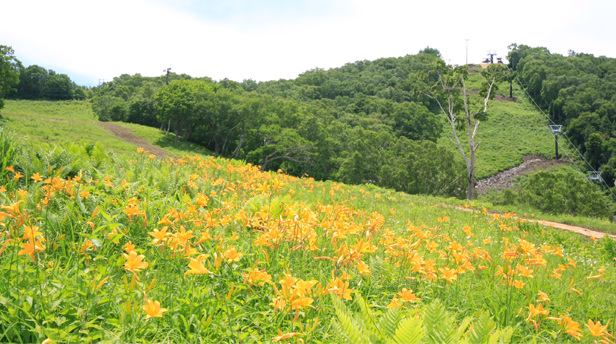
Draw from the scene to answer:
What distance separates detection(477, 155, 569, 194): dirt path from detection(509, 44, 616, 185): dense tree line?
238 inches

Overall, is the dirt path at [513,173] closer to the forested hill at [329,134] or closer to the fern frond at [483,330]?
the forested hill at [329,134]

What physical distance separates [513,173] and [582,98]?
1027 inches

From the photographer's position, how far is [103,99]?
2151 inches

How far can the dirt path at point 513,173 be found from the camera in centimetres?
4691

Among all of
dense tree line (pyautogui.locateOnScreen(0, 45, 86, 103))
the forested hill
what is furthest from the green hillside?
dense tree line (pyautogui.locateOnScreen(0, 45, 86, 103))

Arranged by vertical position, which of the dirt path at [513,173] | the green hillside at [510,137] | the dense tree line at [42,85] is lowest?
the dirt path at [513,173]

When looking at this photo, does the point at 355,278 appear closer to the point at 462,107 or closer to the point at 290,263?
the point at 290,263

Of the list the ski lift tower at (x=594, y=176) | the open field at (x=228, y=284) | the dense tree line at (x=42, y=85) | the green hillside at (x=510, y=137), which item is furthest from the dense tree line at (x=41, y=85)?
the ski lift tower at (x=594, y=176)

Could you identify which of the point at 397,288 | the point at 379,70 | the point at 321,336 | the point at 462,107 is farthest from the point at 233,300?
the point at 379,70

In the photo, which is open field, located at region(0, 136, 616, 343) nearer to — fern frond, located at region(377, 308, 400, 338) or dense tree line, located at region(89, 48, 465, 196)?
fern frond, located at region(377, 308, 400, 338)

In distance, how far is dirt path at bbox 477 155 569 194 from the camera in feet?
154

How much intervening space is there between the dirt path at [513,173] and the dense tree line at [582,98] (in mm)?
6040

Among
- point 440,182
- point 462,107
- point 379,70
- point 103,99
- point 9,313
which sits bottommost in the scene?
point 440,182

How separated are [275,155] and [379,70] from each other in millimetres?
74330
